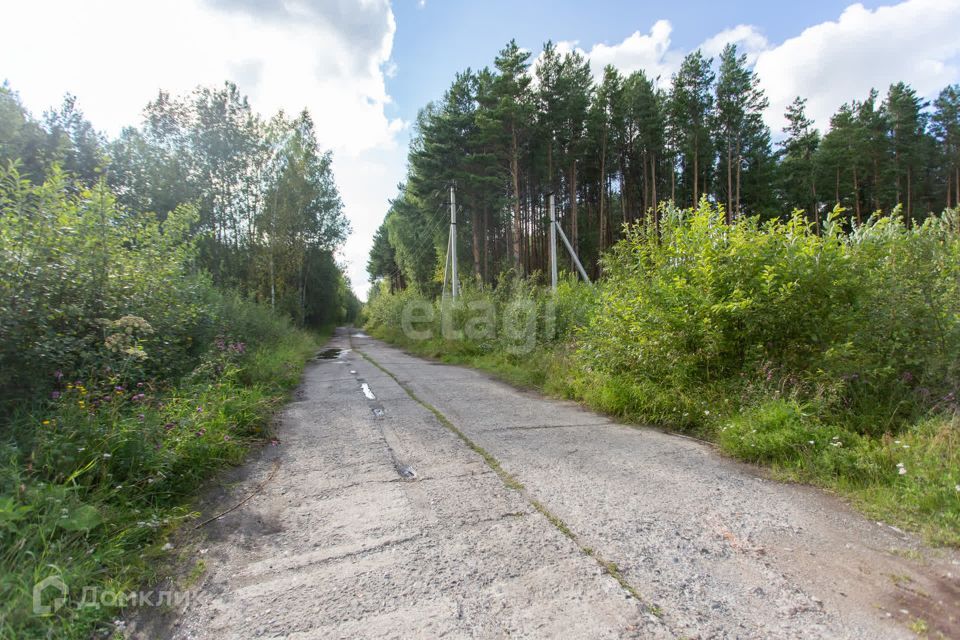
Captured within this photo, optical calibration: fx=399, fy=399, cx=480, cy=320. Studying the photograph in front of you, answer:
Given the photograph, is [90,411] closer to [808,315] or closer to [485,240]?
[808,315]

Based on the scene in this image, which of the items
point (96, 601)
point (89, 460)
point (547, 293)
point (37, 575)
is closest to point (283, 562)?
point (96, 601)

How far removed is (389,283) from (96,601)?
53.5 meters

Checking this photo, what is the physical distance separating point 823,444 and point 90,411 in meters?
6.35

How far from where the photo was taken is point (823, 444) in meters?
3.63

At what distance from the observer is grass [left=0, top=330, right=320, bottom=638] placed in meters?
1.93

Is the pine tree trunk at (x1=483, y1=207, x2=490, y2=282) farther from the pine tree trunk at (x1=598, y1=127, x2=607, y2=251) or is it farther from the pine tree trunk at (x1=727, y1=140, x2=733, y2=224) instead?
the pine tree trunk at (x1=727, y1=140, x2=733, y2=224)

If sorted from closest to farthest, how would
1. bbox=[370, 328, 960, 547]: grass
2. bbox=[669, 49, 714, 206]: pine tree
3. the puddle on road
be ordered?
1. bbox=[370, 328, 960, 547]: grass
2. the puddle on road
3. bbox=[669, 49, 714, 206]: pine tree

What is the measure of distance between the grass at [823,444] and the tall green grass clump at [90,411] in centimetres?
475

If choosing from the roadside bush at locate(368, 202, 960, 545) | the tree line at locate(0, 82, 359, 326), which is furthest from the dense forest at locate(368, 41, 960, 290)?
the roadside bush at locate(368, 202, 960, 545)

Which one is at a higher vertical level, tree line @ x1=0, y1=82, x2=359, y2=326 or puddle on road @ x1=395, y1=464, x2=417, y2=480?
tree line @ x1=0, y1=82, x2=359, y2=326

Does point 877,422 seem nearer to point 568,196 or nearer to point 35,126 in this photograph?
point 35,126

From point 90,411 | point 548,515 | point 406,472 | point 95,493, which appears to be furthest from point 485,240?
point 95,493

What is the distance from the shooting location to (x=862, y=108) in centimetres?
3216

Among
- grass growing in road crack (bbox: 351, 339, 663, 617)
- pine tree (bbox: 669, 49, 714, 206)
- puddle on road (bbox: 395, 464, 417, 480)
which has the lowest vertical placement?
puddle on road (bbox: 395, 464, 417, 480)
